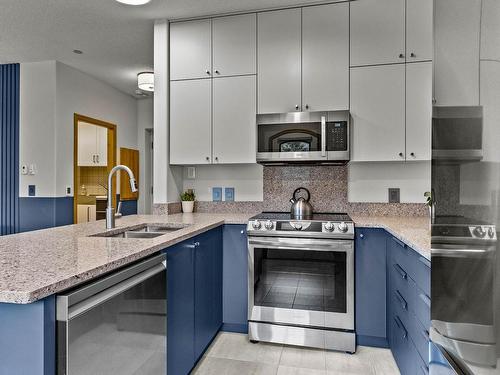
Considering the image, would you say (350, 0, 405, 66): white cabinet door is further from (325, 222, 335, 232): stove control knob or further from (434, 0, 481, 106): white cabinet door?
(434, 0, 481, 106): white cabinet door

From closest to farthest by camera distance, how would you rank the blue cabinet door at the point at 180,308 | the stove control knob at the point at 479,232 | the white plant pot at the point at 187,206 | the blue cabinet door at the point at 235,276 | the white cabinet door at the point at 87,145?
the stove control knob at the point at 479,232 → the blue cabinet door at the point at 180,308 → the blue cabinet door at the point at 235,276 → the white plant pot at the point at 187,206 → the white cabinet door at the point at 87,145

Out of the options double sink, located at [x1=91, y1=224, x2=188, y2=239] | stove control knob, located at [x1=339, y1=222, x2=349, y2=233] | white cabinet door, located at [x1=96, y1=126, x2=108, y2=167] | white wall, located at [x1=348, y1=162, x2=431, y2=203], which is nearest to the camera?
double sink, located at [x1=91, y1=224, x2=188, y2=239]

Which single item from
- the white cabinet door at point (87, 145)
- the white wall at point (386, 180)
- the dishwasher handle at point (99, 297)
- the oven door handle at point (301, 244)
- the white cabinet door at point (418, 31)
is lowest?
the oven door handle at point (301, 244)

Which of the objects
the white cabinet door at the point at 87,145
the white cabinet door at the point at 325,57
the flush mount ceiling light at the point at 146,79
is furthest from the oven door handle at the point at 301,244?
the white cabinet door at the point at 87,145

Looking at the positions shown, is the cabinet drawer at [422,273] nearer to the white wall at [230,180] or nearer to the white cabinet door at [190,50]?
the white wall at [230,180]

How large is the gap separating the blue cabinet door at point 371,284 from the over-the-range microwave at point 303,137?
2.15 ft

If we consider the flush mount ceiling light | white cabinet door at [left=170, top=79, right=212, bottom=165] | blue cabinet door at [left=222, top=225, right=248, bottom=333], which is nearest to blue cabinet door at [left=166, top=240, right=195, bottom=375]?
blue cabinet door at [left=222, top=225, right=248, bottom=333]

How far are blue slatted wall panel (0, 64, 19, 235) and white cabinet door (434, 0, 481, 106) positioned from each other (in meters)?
4.77

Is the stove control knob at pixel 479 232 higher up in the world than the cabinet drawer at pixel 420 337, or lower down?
higher up

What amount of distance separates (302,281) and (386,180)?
4.04 ft

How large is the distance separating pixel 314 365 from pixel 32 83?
4394mm

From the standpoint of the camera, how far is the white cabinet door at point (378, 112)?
2.64 metres

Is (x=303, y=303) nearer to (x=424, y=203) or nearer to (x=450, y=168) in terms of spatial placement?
(x=424, y=203)

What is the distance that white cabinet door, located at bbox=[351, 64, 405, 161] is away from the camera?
2641 mm
